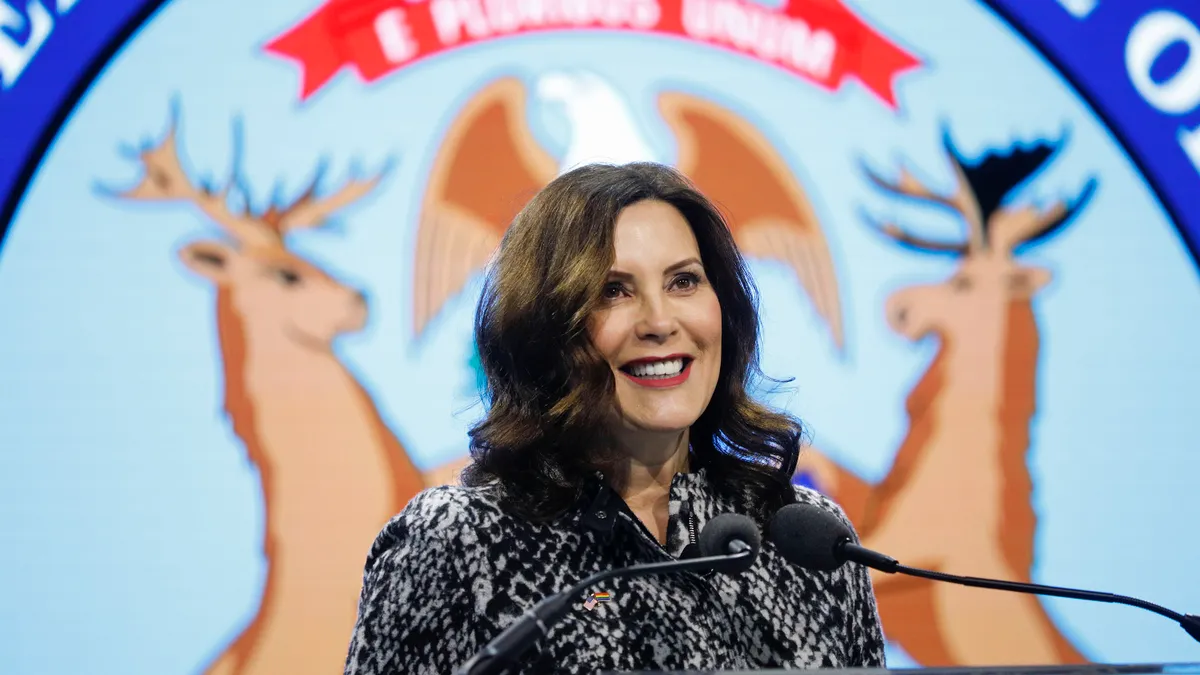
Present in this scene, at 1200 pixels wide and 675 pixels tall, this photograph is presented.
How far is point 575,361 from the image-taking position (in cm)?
151

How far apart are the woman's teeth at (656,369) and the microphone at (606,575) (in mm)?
332

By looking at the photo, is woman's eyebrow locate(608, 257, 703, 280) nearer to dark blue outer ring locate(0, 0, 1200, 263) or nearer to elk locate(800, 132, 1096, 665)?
elk locate(800, 132, 1096, 665)

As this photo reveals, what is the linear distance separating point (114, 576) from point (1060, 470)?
6.99 feet

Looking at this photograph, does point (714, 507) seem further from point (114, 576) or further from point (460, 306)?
point (114, 576)

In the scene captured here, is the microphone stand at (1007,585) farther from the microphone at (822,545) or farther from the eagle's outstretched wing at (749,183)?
the eagle's outstretched wing at (749,183)

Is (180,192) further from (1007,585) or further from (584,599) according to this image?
(1007,585)

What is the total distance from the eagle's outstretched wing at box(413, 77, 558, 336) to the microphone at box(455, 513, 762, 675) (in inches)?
56.4

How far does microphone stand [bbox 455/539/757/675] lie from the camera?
0.95 m

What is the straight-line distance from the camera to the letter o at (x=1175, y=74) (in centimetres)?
281

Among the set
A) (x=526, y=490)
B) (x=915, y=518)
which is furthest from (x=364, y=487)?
(x=915, y=518)

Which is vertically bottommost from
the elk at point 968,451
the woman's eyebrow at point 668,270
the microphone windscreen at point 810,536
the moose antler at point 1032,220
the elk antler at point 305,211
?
the elk at point 968,451

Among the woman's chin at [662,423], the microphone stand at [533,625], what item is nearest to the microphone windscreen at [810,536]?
the microphone stand at [533,625]

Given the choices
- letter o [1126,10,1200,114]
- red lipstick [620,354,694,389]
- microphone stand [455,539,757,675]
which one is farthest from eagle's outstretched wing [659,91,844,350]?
microphone stand [455,539,757,675]

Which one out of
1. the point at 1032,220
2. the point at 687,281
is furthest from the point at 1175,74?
the point at 687,281
